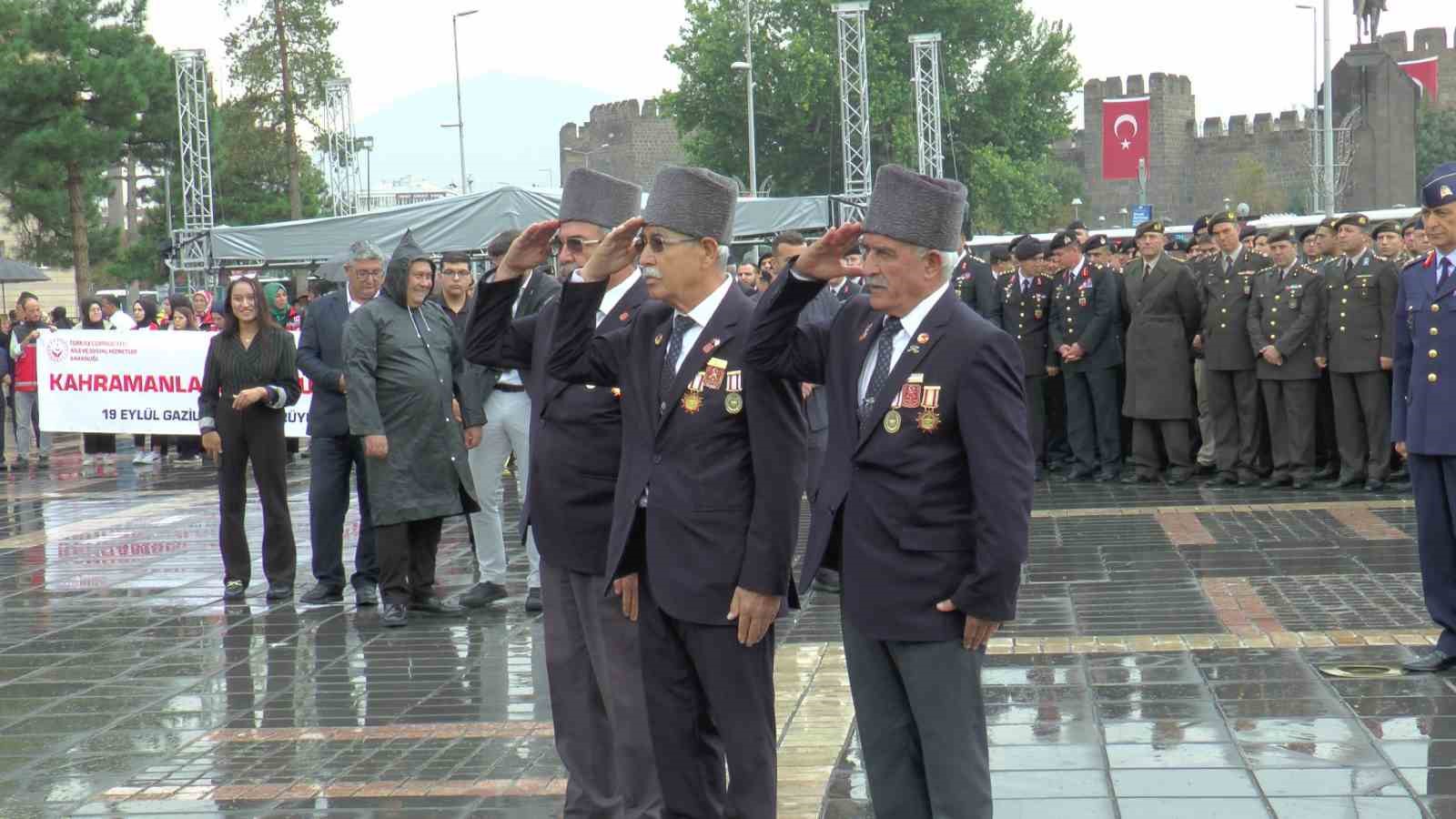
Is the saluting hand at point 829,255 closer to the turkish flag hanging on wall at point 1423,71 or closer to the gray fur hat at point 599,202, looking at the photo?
the gray fur hat at point 599,202

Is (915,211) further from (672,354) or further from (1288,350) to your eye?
(1288,350)

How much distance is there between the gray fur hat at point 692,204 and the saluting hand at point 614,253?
0.09m

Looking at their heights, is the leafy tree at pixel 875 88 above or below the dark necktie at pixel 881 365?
above

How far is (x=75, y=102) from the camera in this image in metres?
36.9

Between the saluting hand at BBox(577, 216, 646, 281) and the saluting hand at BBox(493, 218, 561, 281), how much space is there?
0.62 feet

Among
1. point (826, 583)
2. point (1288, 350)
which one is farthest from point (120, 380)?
point (1288, 350)

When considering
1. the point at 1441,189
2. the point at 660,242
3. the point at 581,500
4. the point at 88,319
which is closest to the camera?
the point at 660,242

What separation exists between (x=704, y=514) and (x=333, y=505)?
5760 mm

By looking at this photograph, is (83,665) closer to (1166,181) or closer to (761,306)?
(761,306)

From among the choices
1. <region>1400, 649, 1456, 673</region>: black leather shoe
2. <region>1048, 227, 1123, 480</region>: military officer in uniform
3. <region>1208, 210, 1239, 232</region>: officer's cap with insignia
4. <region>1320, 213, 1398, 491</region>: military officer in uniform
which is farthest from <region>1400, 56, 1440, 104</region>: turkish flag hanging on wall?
<region>1400, 649, 1456, 673</region>: black leather shoe

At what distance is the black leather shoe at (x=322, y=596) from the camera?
989cm

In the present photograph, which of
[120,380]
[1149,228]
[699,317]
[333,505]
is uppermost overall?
[1149,228]

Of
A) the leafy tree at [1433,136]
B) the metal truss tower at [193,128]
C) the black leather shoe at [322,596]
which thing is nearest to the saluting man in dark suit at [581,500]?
the black leather shoe at [322,596]

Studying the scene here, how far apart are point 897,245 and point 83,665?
5684 mm
